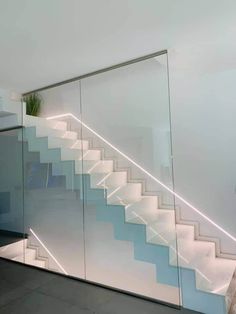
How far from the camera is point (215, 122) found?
311 cm

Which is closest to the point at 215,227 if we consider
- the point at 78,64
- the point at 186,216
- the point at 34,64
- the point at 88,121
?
the point at 186,216

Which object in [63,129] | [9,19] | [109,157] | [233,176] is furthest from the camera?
[63,129]

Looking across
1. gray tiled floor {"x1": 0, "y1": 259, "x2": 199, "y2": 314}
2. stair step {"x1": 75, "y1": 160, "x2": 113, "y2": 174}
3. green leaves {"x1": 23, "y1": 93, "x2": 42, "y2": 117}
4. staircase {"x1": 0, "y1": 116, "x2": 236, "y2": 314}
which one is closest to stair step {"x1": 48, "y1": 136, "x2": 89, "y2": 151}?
staircase {"x1": 0, "y1": 116, "x2": 236, "y2": 314}

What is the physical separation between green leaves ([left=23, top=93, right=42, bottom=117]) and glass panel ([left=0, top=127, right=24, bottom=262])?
1.27 ft

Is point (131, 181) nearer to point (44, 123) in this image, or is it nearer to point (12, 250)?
point (44, 123)

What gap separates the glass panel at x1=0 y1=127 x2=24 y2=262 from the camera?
4359 millimetres

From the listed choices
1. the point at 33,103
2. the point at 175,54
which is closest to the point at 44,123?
the point at 33,103

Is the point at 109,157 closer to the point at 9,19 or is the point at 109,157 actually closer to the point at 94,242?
the point at 94,242

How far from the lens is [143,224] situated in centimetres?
285

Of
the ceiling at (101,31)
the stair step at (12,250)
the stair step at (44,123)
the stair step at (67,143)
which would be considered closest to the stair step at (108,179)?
the stair step at (67,143)

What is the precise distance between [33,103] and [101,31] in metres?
2.18

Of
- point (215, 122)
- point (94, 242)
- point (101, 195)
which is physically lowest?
point (94, 242)

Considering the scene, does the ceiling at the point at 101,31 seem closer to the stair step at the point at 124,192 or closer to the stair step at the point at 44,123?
the stair step at the point at 44,123

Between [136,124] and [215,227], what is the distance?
160 centimetres
